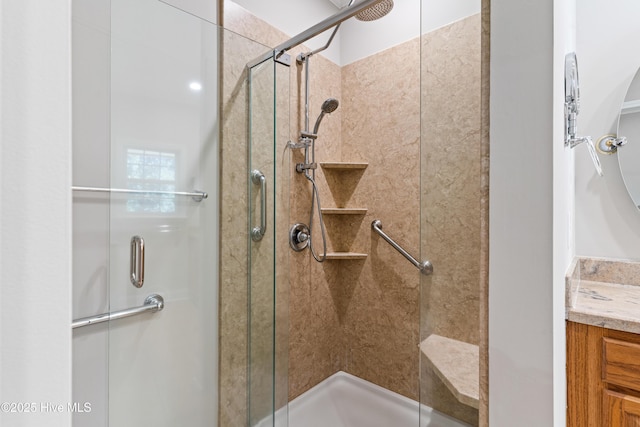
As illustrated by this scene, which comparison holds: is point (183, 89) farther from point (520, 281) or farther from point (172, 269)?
point (520, 281)

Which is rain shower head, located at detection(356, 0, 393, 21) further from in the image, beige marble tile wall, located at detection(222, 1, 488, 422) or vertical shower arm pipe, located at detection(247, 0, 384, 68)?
beige marble tile wall, located at detection(222, 1, 488, 422)

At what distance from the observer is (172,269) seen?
1.10 meters

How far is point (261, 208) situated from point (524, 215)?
3.18 feet

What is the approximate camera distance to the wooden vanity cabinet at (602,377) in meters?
0.90

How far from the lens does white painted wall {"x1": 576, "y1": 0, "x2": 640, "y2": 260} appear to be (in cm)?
139

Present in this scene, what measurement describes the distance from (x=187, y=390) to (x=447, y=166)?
1192 millimetres

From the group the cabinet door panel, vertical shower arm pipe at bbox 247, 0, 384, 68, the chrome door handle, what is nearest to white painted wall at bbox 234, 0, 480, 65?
vertical shower arm pipe at bbox 247, 0, 384, 68

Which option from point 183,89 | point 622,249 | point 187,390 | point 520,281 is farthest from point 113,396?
point 622,249

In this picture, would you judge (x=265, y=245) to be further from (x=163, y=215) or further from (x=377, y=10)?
(x=377, y=10)

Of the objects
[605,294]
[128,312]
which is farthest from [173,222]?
[605,294]

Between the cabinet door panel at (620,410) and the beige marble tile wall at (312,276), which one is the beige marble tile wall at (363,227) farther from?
the cabinet door panel at (620,410)

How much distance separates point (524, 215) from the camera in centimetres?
66
